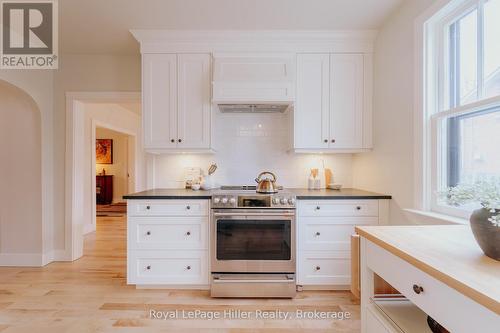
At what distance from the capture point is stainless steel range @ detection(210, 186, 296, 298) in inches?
93.4

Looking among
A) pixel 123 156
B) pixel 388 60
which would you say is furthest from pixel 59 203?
pixel 123 156

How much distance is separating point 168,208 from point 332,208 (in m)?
1.52

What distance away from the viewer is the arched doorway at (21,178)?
3.21 metres

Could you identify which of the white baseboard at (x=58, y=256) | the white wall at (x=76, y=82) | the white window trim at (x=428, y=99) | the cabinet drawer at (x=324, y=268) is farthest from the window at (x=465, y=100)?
the white baseboard at (x=58, y=256)

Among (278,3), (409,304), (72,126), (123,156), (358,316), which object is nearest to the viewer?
(409,304)

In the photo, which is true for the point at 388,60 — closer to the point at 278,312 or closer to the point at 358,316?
the point at 358,316

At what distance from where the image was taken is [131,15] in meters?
2.43

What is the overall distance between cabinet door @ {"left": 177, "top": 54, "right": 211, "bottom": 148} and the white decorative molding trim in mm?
157

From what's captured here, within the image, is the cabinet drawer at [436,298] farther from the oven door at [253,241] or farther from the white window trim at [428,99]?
the oven door at [253,241]

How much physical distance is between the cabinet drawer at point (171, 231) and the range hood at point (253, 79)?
48.0 inches

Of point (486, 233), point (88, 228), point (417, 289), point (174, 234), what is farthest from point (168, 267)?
point (88, 228)

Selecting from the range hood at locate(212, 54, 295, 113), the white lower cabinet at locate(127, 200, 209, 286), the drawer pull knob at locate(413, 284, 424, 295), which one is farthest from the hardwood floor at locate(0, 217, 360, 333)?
the range hood at locate(212, 54, 295, 113)

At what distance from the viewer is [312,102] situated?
9.07 feet

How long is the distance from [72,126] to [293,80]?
2767 mm
